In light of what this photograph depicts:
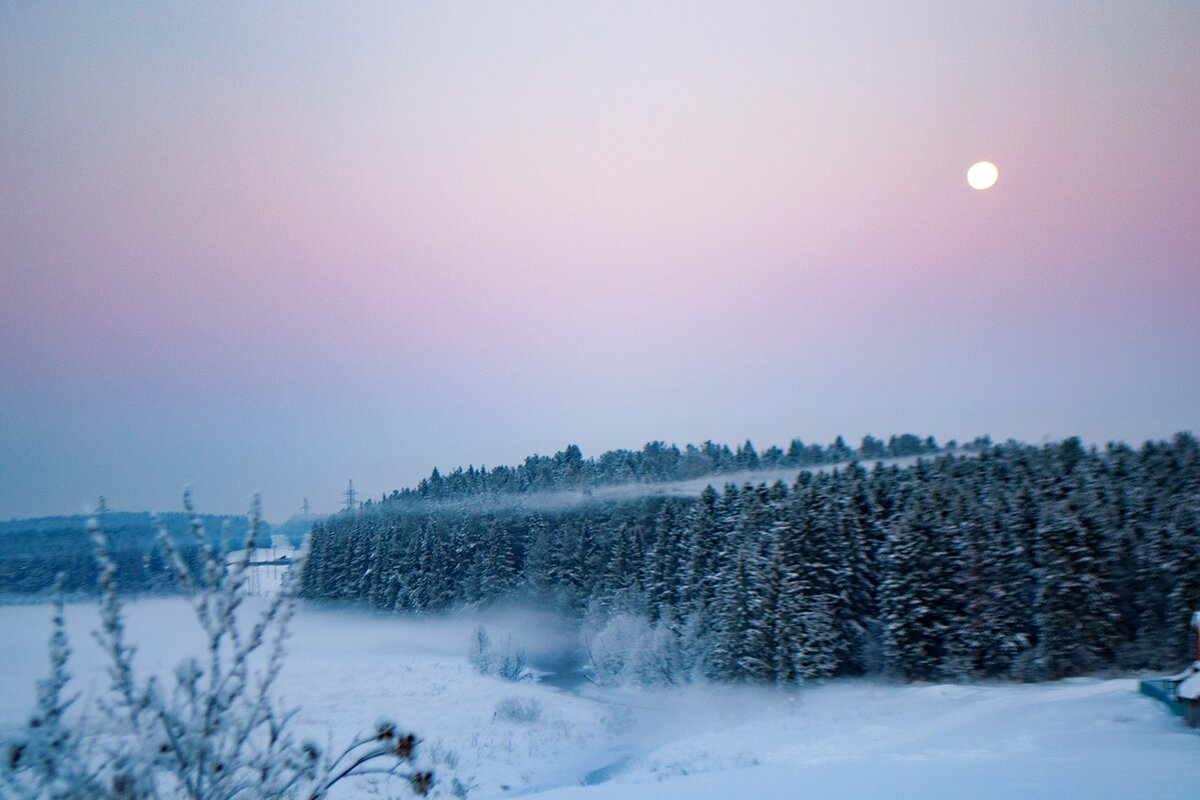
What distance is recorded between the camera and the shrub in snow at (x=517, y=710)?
31.8 meters

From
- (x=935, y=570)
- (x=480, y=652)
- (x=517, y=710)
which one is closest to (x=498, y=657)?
(x=480, y=652)

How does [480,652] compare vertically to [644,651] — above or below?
above

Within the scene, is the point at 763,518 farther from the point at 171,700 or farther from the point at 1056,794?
the point at 171,700

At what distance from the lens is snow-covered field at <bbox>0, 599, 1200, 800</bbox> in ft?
27.0

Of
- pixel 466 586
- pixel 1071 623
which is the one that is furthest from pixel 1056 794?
pixel 466 586

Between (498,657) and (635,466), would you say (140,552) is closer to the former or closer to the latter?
(498,657)

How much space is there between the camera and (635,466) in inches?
2749

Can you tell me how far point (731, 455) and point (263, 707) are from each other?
62208 millimetres

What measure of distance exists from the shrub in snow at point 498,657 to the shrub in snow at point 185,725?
39171mm

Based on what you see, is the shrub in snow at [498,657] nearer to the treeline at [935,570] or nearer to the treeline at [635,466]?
the treeline at [935,570]

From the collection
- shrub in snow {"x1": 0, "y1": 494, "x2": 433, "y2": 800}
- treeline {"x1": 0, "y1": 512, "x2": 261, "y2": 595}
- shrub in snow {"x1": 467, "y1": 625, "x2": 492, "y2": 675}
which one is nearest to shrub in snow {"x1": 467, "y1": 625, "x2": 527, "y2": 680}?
shrub in snow {"x1": 467, "y1": 625, "x2": 492, "y2": 675}

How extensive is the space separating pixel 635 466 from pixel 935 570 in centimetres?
4154

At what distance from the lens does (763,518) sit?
1496 inches

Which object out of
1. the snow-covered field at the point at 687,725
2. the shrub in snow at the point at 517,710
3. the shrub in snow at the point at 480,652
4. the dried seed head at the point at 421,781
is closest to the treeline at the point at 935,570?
the snow-covered field at the point at 687,725
